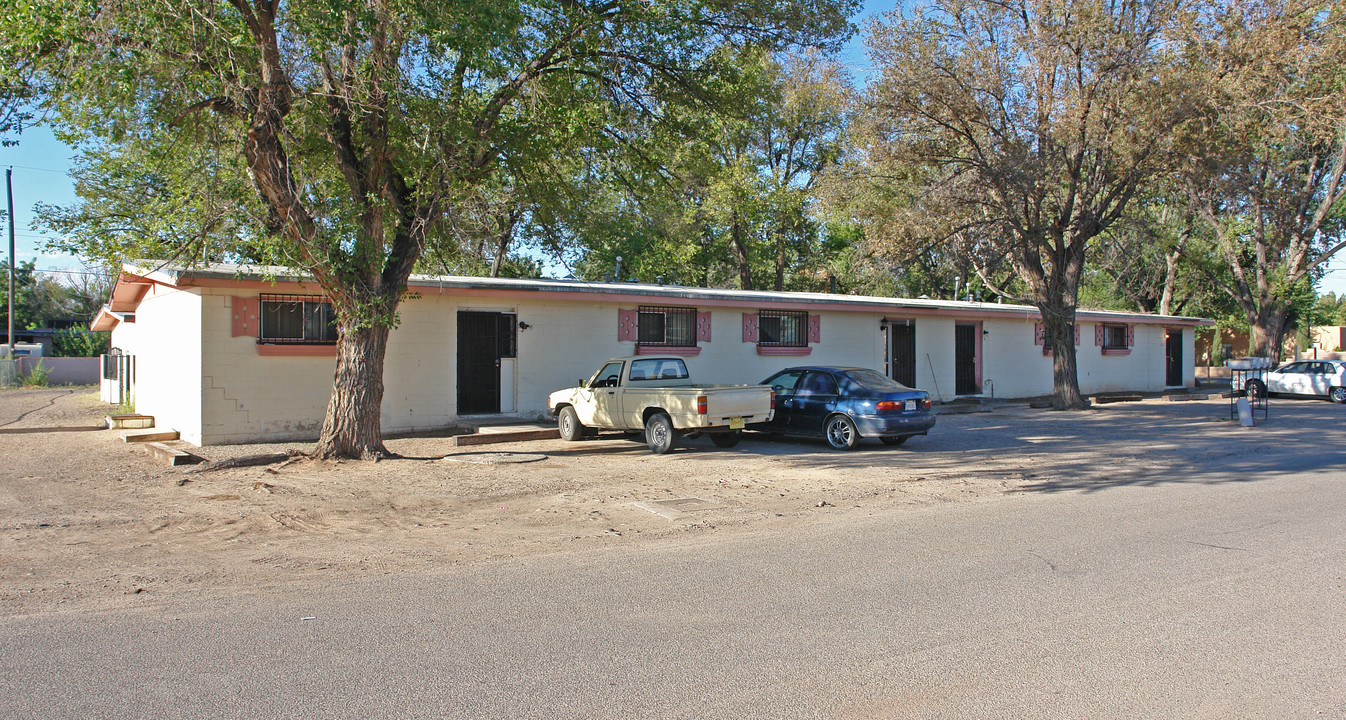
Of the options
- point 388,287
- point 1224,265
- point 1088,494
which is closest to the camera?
point 1088,494

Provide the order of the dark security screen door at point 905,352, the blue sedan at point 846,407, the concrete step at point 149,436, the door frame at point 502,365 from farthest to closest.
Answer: the dark security screen door at point 905,352, the door frame at point 502,365, the concrete step at point 149,436, the blue sedan at point 846,407

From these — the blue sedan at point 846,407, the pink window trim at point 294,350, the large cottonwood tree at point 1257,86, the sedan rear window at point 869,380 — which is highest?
the large cottonwood tree at point 1257,86

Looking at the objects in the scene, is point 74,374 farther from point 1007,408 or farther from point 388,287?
point 1007,408

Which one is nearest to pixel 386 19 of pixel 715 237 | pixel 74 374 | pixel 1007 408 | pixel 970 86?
pixel 970 86

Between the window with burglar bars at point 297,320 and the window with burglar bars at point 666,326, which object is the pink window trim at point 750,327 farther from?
the window with burglar bars at point 297,320

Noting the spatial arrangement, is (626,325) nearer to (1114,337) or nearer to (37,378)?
(1114,337)

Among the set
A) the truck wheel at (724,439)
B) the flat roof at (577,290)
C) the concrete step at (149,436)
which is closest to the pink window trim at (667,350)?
the flat roof at (577,290)

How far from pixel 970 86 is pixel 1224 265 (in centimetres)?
2783

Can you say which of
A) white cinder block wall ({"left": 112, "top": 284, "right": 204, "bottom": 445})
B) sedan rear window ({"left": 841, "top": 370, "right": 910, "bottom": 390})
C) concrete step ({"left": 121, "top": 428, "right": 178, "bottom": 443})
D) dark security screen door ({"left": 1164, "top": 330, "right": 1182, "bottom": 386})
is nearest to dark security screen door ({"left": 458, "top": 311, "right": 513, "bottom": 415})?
white cinder block wall ({"left": 112, "top": 284, "right": 204, "bottom": 445})

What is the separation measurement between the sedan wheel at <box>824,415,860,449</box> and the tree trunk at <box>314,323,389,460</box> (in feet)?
24.0

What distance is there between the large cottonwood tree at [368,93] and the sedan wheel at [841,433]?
5807 millimetres

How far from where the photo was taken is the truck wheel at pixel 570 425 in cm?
1523

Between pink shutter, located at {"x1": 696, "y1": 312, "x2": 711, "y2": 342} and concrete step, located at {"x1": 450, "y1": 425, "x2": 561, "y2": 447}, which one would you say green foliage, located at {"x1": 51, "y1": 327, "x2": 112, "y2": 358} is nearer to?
pink shutter, located at {"x1": 696, "y1": 312, "x2": 711, "y2": 342}

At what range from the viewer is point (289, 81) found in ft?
37.4
